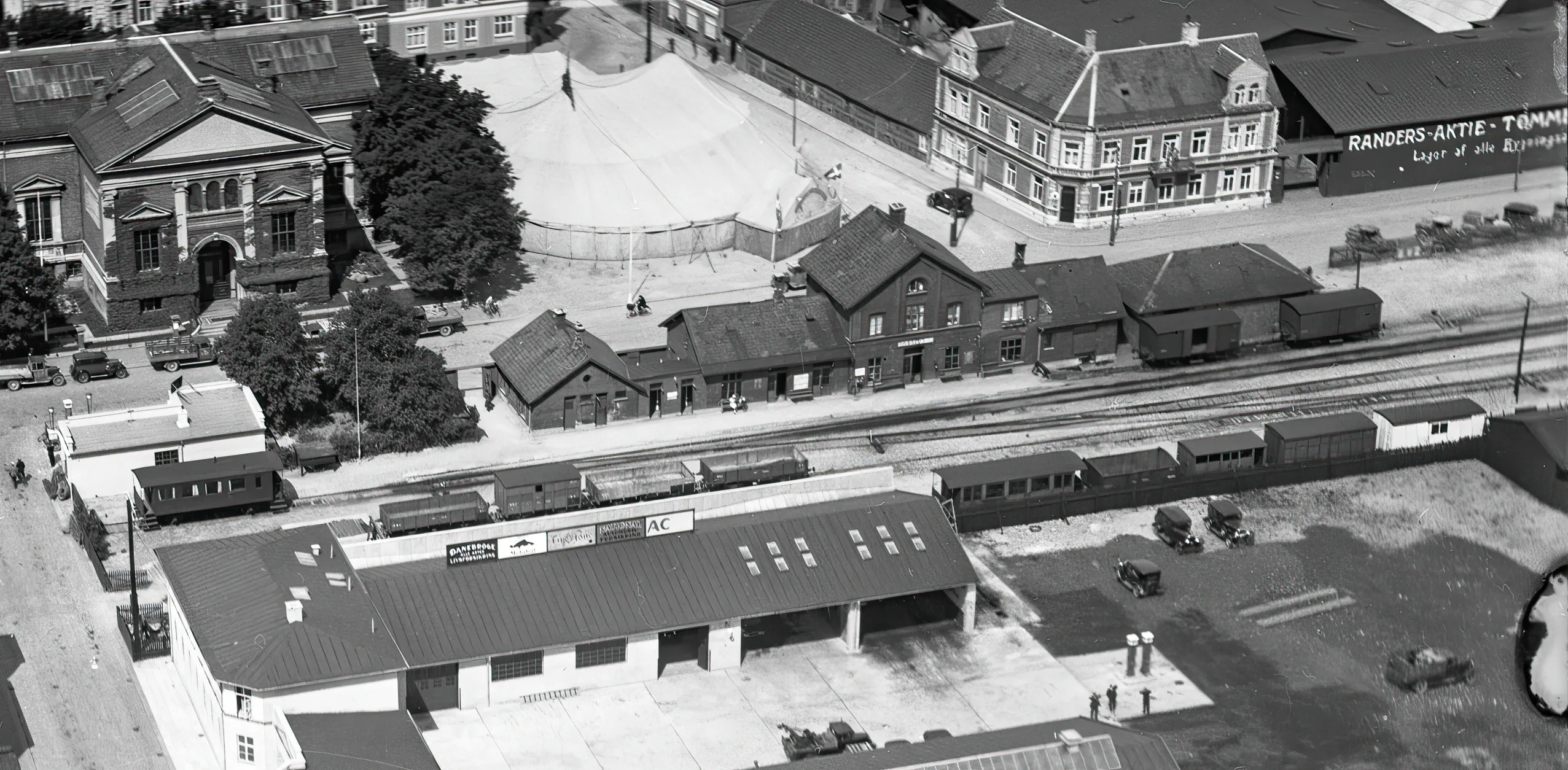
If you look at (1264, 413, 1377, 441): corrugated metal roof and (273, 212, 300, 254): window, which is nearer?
(1264, 413, 1377, 441): corrugated metal roof

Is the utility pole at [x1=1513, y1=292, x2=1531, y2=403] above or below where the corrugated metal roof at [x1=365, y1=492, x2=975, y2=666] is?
above

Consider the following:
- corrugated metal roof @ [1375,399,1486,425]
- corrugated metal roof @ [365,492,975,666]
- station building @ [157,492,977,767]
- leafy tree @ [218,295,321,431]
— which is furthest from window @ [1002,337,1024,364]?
leafy tree @ [218,295,321,431]

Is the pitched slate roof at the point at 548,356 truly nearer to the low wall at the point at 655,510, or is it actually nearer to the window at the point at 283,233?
the window at the point at 283,233

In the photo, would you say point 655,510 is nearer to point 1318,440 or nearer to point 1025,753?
point 1025,753

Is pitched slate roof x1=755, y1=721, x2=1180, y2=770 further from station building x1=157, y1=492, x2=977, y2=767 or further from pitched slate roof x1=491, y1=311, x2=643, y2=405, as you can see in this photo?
pitched slate roof x1=491, y1=311, x2=643, y2=405

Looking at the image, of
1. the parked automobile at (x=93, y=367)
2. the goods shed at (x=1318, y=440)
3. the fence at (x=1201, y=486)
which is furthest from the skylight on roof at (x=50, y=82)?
the goods shed at (x=1318, y=440)

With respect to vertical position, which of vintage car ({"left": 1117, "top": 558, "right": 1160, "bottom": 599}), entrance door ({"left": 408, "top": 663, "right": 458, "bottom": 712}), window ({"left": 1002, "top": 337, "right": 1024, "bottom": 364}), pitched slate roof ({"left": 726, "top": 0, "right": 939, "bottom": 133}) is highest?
pitched slate roof ({"left": 726, "top": 0, "right": 939, "bottom": 133})
